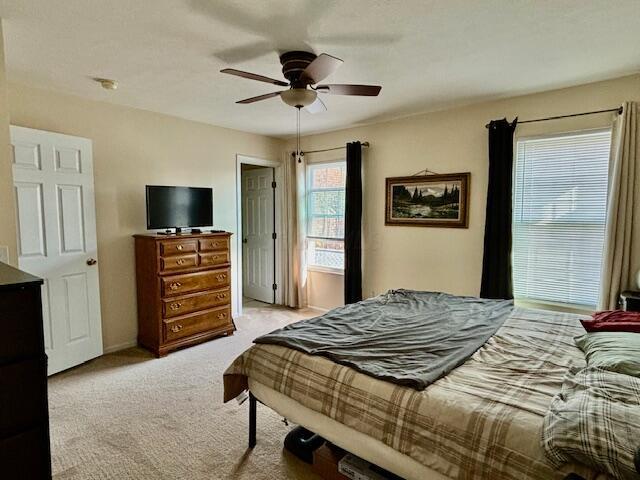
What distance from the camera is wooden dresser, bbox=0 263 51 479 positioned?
1.19m

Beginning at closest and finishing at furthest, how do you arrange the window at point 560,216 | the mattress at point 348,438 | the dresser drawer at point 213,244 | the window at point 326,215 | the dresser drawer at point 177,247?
the mattress at point 348,438
the window at point 560,216
the dresser drawer at point 177,247
the dresser drawer at point 213,244
the window at point 326,215

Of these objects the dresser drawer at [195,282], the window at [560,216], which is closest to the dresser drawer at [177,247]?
the dresser drawer at [195,282]

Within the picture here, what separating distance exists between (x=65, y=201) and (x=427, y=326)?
320 cm

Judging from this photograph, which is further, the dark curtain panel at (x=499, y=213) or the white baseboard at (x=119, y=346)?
the white baseboard at (x=119, y=346)

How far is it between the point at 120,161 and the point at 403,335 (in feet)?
10.8

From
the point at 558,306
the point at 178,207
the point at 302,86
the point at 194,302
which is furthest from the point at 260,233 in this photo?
the point at 558,306

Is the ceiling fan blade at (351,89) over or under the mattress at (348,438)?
over

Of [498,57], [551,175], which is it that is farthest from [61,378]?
[551,175]

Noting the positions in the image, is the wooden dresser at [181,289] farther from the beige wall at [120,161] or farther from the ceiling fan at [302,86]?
the ceiling fan at [302,86]

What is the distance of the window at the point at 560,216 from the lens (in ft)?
9.89

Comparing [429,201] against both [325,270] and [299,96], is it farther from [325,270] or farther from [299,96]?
[299,96]

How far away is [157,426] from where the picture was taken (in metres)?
2.35

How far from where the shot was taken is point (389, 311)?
8.53 ft

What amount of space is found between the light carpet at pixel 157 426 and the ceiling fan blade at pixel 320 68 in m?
2.32
